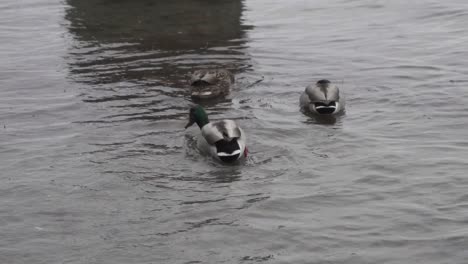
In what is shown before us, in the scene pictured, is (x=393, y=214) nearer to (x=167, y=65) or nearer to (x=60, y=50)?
(x=167, y=65)

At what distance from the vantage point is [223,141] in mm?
11844

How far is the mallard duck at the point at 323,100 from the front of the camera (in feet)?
45.8

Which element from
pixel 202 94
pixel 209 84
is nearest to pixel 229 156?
pixel 202 94

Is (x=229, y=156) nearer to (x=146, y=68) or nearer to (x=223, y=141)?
(x=223, y=141)

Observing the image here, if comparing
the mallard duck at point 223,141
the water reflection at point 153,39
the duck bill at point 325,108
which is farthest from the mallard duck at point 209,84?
the mallard duck at point 223,141

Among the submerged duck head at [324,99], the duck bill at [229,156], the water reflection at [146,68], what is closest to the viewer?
the duck bill at [229,156]

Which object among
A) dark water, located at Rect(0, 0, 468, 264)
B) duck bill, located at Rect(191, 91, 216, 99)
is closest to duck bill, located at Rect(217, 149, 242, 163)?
dark water, located at Rect(0, 0, 468, 264)

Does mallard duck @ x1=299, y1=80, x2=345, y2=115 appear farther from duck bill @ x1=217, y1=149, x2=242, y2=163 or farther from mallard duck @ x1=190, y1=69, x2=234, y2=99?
duck bill @ x1=217, y1=149, x2=242, y2=163

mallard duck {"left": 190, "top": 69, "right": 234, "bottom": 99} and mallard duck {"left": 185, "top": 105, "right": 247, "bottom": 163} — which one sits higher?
mallard duck {"left": 185, "top": 105, "right": 247, "bottom": 163}

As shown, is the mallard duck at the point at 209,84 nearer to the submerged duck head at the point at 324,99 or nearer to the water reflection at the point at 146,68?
the water reflection at the point at 146,68

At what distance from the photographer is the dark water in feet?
31.2

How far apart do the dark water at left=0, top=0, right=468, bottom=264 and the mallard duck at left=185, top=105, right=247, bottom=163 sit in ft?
0.60

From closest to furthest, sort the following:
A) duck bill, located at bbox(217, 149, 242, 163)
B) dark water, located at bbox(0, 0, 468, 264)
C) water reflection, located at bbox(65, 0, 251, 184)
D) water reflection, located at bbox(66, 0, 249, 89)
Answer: dark water, located at bbox(0, 0, 468, 264) < duck bill, located at bbox(217, 149, 242, 163) < water reflection, located at bbox(65, 0, 251, 184) < water reflection, located at bbox(66, 0, 249, 89)

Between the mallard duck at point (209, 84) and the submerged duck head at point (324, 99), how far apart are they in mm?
1622
